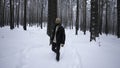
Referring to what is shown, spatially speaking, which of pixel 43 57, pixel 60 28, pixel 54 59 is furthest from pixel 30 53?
pixel 60 28

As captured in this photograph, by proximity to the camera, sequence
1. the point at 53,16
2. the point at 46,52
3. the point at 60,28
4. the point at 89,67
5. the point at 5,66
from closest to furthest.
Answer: the point at 5,66 → the point at 89,67 → the point at 60,28 → the point at 46,52 → the point at 53,16

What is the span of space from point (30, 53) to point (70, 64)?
2.19 meters

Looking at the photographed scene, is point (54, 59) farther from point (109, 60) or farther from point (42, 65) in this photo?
point (109, 60)

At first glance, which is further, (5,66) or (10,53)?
(10,53)

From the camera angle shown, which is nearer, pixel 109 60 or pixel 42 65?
pixel 42 65

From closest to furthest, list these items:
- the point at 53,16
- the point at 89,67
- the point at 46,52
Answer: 1. the point at 89,67
2. the point at 46,52
3. the point at 53,16

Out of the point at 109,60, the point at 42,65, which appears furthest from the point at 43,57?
the point at 109,60

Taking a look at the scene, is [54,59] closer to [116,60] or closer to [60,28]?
[60,28]

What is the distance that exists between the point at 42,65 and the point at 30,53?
62.3 inches

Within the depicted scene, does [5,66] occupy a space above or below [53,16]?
below

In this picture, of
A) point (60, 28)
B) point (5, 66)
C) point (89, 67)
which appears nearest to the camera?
point (5, 66)

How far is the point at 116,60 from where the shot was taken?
8594mm

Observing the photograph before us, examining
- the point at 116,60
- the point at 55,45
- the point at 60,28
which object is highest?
the point at 60,28

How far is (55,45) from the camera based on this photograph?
838 cm
